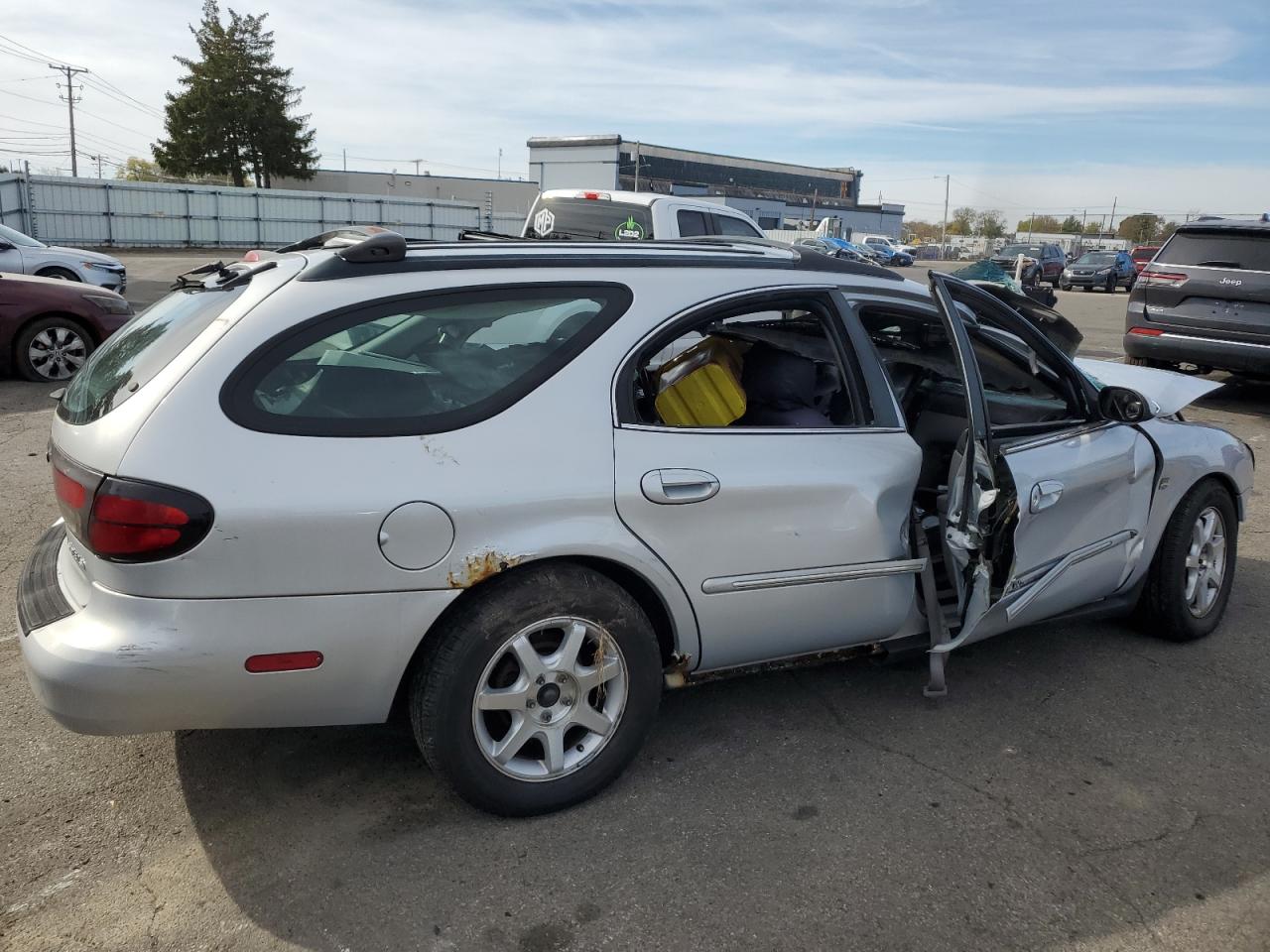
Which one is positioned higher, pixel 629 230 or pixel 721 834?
pixel 629 230

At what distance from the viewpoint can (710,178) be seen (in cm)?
8394

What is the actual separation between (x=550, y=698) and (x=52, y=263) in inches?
522

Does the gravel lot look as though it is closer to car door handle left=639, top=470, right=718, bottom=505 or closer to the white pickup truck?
car door handle left=639, top=470, right=718, bottom=505

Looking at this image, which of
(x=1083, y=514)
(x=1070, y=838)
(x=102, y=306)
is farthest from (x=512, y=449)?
(x=102, y=306)

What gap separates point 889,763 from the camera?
3385 millimetres

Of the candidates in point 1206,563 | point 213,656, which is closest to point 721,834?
point 213,656

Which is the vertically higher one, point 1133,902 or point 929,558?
point 929,558

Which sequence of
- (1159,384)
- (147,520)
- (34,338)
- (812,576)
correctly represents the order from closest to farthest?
1. (147,520)
2. (812,576)
3. (1159,384)
4. (34,338)

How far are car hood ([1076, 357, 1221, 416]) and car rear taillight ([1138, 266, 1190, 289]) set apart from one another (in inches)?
236

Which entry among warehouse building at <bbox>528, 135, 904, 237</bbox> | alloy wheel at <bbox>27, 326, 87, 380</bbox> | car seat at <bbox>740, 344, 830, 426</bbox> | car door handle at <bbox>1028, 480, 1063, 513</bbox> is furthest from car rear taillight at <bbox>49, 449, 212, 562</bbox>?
warehouse building at <bbox>528, 135, 904, 237</bbox>

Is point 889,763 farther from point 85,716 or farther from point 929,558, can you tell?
point 85,716

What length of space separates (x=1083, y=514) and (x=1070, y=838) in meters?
1.31

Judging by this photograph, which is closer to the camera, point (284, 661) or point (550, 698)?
point (284, 661)

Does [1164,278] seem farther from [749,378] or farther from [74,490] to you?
[74,490]
